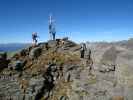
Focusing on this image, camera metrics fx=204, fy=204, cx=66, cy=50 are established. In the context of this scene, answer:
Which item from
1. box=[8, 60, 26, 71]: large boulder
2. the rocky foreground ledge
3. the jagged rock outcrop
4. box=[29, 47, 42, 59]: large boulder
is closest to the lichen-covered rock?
the rocky foreground ledge

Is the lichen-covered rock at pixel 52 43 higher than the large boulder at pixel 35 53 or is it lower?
higher

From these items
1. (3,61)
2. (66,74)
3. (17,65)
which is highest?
(3,61)

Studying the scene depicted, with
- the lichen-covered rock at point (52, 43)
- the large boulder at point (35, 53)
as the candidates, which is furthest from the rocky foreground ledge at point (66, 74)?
the lichen-covered rock at point (52, 43)

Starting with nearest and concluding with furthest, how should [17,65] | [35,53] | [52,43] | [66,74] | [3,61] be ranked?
1. [66,74]
2. [17,65]
3. [3,61]
4. [35,53]
5. [52,43]

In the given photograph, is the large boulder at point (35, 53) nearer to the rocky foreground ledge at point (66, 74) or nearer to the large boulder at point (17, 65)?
the rocky foreground ledge at point (66, 74)

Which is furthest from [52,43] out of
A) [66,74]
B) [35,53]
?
[66,74]

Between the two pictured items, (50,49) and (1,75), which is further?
(50,49)

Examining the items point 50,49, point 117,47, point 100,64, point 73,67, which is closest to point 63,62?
point 73,67

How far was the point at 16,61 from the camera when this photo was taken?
148 ft

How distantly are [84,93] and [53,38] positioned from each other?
20897 mm

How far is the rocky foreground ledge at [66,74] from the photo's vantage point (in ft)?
111

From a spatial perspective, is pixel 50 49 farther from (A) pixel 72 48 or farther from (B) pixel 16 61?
(B) pixel 16 61

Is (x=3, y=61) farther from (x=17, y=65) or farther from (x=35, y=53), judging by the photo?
(x=35, y=53)

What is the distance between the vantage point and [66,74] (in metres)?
41.5
